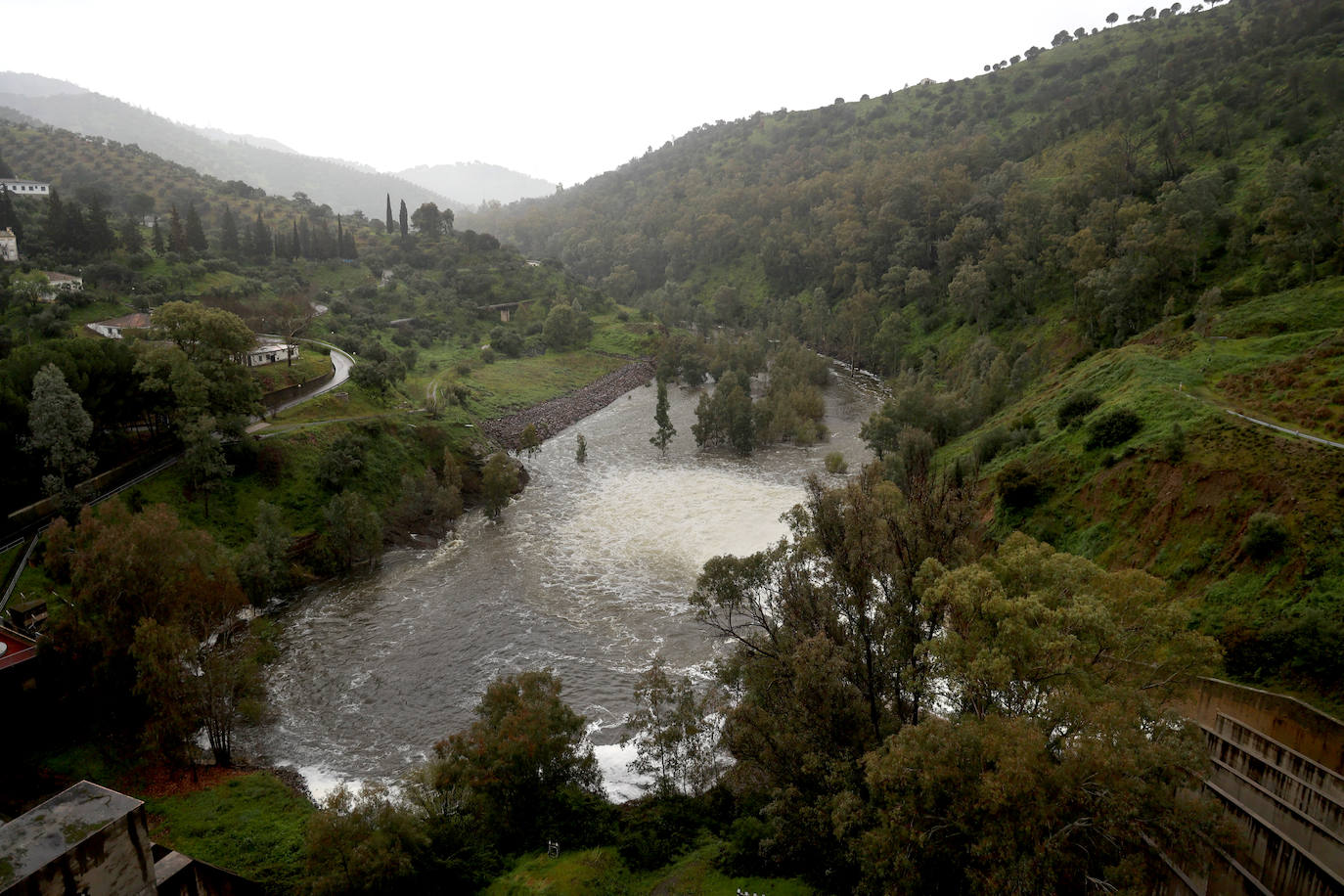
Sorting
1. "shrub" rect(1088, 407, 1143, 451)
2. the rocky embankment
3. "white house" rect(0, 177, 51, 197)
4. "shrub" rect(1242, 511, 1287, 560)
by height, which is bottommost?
the rocky embankment

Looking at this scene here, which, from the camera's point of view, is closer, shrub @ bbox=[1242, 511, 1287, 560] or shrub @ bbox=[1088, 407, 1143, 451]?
shrub @ bbox=[1242, 511, 1287, 560]

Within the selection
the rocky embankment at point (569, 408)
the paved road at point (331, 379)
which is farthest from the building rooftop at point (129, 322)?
the rocky embankment at point (569, 408)

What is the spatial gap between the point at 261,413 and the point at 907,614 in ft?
165

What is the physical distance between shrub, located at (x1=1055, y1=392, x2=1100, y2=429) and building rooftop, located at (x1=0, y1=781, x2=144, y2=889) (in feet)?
156

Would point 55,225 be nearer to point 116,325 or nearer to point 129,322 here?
point 116,325

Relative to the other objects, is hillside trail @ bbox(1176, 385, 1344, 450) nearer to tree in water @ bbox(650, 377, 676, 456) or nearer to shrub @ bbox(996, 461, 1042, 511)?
shrub @ bbox(996, 461, 1042, 511)

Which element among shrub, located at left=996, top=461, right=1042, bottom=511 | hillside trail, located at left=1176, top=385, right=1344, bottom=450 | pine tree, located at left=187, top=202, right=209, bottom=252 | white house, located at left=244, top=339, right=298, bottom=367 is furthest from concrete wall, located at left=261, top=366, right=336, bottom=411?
hillside trail, located at left=1176, top=385, right=1344, bottom=450

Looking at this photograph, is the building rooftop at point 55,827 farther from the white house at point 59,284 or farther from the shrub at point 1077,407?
the white house at point 59,284

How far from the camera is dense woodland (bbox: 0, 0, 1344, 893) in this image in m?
16.5

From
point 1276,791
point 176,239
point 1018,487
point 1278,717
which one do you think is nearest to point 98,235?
point 176,239

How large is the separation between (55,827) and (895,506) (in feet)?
78.9

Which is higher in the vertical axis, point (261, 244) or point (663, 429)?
point (261, 244)

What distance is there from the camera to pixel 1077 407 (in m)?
42.6

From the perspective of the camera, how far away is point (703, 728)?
25.5m
